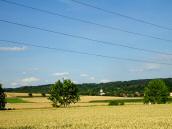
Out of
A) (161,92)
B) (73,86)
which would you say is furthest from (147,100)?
(73,86)

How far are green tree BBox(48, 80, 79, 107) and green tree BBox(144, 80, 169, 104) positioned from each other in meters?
24.1

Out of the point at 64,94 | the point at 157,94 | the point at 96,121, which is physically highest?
the point at 64,94

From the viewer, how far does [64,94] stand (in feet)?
395

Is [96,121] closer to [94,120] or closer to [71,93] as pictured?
[94,120]

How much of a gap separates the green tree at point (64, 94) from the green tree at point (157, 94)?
24.1 metres

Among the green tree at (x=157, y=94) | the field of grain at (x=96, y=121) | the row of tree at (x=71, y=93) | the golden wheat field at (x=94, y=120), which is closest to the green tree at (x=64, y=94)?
the row of tree at (x=71, y=93)

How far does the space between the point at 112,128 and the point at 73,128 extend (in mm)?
3091

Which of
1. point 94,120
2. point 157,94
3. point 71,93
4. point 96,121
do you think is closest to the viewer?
point 96,121

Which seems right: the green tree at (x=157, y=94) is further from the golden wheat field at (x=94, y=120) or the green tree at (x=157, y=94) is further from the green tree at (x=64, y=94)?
the golden wheat field at (x=94, y=120)

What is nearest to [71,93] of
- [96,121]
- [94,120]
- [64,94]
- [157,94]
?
[64,94]

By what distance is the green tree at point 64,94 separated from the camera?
11912 cm

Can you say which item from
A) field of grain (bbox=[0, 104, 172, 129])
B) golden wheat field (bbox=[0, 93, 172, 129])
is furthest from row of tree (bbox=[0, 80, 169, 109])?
field of grain (bbox=[0, 104, 172, 129])

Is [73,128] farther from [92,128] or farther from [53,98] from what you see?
[53,98]

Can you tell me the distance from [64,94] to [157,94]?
3062cm
